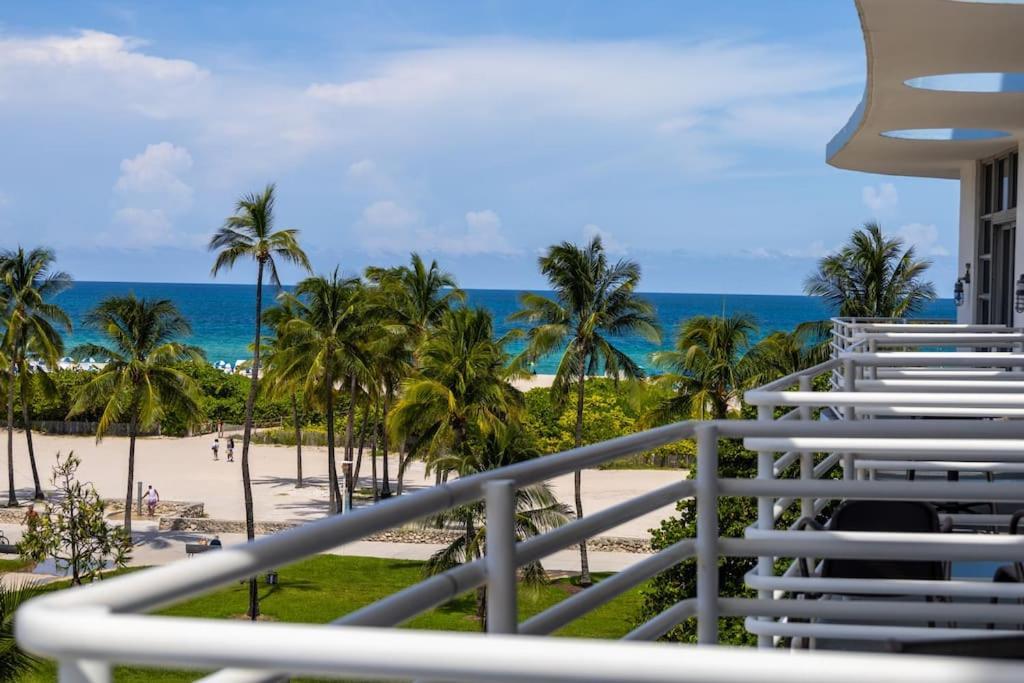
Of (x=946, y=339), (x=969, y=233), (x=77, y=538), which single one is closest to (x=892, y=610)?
(x=946, y=339)

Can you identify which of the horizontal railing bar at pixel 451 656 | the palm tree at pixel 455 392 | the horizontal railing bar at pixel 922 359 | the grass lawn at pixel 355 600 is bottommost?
the grass lawn at pixel 355 600

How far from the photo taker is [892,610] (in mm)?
3537

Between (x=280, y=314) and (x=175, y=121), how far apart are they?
11029 centimetres

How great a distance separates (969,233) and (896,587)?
17421mm

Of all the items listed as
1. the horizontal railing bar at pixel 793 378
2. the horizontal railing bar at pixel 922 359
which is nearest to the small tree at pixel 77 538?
the horizontal railing bar at pixel 922 359

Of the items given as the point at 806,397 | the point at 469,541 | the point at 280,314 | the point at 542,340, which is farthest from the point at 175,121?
the point at 806,397

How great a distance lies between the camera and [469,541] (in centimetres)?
2781

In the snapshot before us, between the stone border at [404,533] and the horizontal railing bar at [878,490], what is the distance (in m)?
34.5

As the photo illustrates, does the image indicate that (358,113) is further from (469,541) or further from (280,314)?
(469,541)

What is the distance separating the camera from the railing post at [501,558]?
8.08ft

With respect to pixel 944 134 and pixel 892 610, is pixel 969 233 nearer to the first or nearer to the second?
pixel 944 134

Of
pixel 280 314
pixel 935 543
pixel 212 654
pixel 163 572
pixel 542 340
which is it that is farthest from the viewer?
pixel 280 314

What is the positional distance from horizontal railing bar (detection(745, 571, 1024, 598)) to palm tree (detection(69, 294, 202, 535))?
40942mm

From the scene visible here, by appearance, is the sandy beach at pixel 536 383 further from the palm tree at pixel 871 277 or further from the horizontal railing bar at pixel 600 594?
the horizontal railing bar at pixel 600 594
